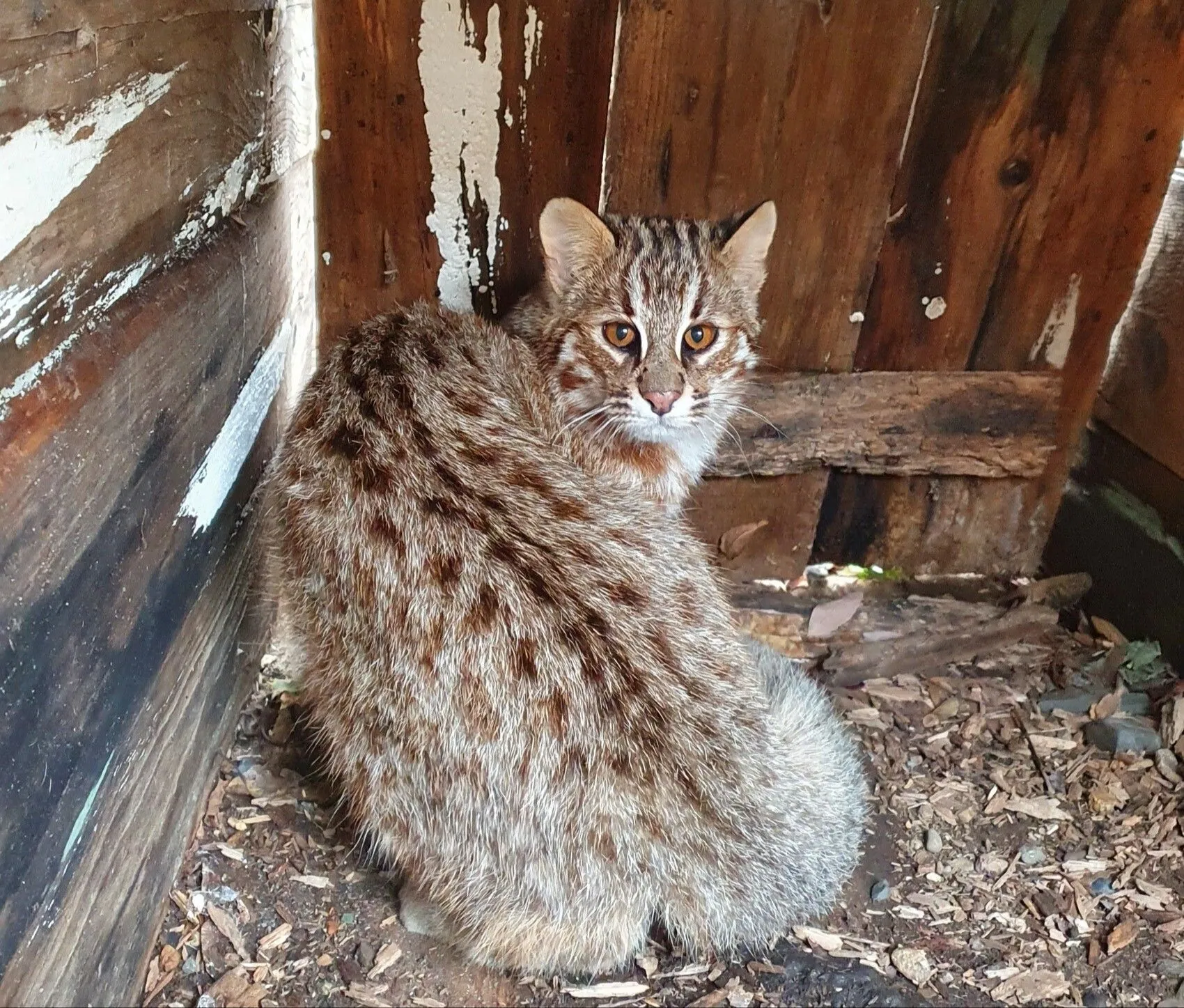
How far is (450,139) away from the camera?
317cm

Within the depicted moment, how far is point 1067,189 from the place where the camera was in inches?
133

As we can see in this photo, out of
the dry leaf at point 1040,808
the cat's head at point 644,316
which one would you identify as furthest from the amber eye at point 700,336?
the dry leaf at point 1040,808

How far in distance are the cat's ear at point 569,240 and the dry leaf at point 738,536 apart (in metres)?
1.28

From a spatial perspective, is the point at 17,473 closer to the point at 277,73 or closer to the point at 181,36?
the point at 181,36

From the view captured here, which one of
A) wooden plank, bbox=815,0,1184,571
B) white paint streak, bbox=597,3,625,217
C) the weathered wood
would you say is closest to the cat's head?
white paint streak, bbox=597,3,625,217

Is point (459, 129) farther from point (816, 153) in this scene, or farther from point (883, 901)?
point (883, 901)

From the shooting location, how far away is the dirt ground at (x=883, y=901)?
2.55m

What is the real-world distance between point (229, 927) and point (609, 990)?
1020 mm

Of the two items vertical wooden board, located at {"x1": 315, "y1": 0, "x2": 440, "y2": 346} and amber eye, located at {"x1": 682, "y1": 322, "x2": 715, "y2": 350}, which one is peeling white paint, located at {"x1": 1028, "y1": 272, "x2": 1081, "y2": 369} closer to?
amber eye, located at {"x1": 682, "y1": 322, "x2": 715, "y2": 350}

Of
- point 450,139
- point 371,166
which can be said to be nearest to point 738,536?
point 450,139

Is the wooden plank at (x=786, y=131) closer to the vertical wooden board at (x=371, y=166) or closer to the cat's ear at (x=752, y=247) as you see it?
the cat's ear at (x=752, y=247)

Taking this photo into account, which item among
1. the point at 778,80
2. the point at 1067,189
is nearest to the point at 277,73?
the point at 778,80

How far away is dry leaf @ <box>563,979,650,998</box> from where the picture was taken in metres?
2.55

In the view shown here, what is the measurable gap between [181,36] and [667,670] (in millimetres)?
1829
